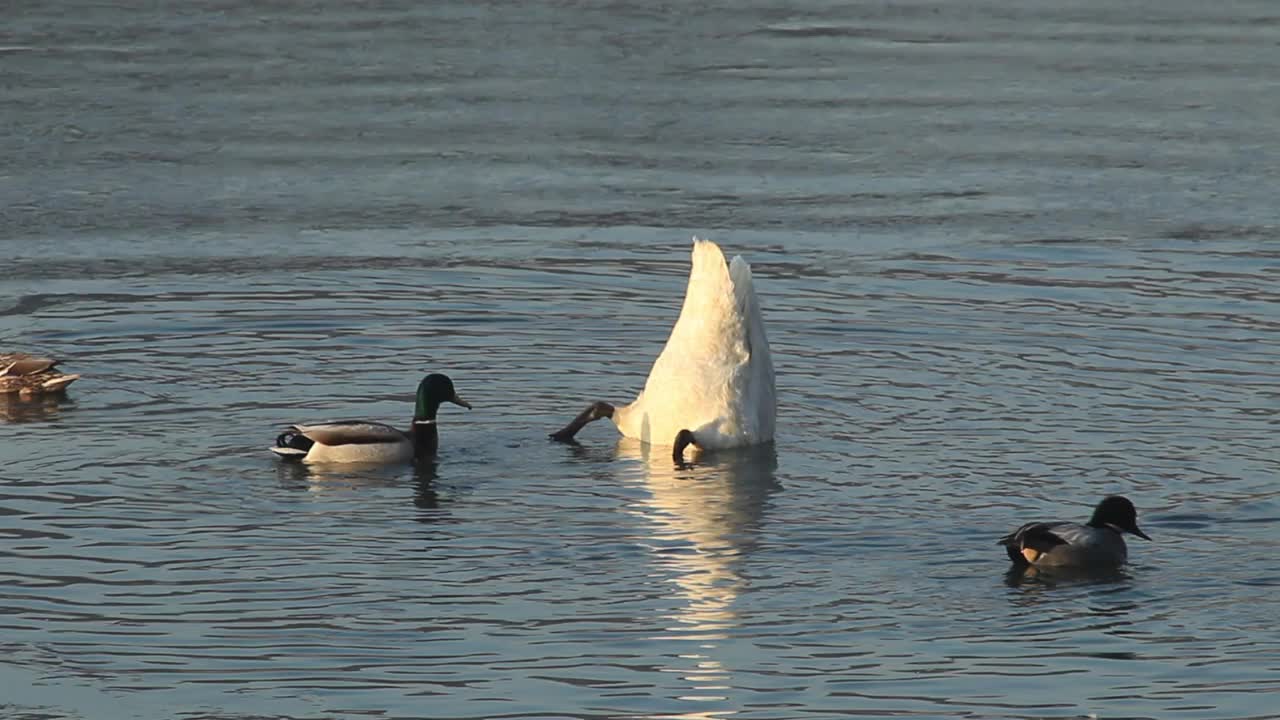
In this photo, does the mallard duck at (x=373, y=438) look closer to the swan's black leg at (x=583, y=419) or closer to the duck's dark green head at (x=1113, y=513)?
the swan's black leg at (x=583, y=419)

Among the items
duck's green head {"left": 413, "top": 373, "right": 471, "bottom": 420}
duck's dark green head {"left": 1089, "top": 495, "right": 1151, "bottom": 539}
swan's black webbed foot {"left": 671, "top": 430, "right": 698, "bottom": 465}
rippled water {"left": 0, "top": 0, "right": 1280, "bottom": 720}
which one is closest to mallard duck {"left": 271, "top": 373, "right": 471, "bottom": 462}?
duck's green head {"left": 413, "top": 373, "right": 471, "bottom": 420}

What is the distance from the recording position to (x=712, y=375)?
15.5 m

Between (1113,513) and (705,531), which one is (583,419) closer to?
(705,531)

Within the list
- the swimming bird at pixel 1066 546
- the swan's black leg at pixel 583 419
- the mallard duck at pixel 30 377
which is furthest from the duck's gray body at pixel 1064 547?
the mallard duck at pixel 30 377

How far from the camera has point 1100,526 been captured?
12.6 metres

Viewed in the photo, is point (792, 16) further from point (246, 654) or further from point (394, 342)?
point (246, 654)

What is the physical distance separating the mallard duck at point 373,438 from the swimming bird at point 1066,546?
4.05 m

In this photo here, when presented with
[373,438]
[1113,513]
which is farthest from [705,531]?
[373,438]

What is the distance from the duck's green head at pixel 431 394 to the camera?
15070 millimetres

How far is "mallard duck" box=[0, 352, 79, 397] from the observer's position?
1588 cm

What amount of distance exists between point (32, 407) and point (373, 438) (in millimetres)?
2579

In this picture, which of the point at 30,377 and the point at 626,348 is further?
the point at 626,348

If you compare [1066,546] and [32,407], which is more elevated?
[32,407]

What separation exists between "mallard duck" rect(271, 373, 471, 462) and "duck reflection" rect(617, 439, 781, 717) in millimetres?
1229
